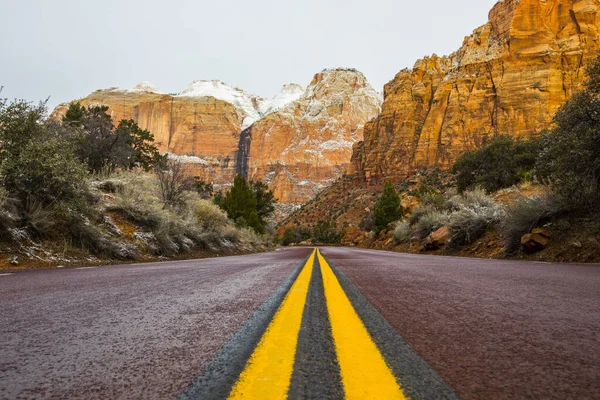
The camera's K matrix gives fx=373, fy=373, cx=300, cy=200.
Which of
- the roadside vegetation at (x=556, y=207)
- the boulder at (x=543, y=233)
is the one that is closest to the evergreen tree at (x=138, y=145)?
the roadside vegetation at (x=556, y=207)

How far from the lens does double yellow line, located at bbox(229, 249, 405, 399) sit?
1.16 m

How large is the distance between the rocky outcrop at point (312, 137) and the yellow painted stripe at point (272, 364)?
142275 mm

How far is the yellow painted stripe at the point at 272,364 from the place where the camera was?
115 centimetres

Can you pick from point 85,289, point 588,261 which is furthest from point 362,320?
point 588,261

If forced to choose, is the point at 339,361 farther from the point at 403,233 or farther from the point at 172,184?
the point at 403,233

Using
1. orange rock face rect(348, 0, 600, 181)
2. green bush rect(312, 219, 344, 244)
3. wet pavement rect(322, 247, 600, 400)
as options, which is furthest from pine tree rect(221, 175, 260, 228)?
orange rock face rect(348, 0, 600, 181)

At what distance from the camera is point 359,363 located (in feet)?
4.70

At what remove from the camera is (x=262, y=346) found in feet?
5.43

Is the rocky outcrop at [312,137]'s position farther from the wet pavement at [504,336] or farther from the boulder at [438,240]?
the wet pavement at [504,336]

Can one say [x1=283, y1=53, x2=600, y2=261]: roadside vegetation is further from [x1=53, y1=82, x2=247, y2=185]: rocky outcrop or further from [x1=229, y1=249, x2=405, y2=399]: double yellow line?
[x1=53, y1=82, x2=247, y2=185]: rocky outcrop

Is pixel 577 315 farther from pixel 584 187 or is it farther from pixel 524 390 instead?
pixel 584 187

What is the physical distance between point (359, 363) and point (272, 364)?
333 mm

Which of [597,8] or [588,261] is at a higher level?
[597,8]

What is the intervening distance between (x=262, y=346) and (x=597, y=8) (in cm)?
9120
